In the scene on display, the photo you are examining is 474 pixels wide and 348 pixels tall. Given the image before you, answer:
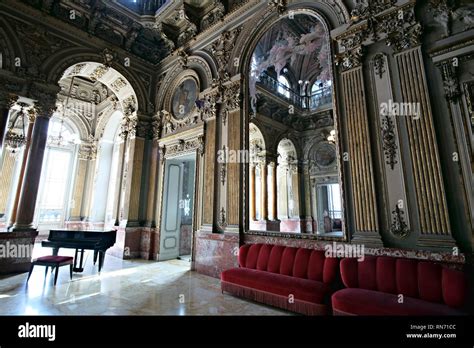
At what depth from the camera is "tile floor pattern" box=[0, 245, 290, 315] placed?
3547 millimetres

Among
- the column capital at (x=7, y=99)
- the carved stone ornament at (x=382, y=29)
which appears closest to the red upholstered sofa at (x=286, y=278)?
the carved stone ornament at (x=382, y=29)

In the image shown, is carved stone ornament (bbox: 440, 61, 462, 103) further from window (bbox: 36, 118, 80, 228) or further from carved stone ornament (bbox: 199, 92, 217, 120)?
window (bbox: 36, 118, 80, 228)

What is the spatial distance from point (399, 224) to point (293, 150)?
632cm

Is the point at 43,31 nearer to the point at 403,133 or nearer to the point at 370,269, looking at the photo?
the point at 403,133

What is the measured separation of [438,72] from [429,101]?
46 cm

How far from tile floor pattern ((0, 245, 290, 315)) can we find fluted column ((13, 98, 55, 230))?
1.30 meters

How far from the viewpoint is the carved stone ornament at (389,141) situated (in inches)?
143

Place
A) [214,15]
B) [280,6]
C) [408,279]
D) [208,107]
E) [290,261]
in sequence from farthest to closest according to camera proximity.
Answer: [214,15] < [208,107] < [280,6] < [290,261] < [408,279]

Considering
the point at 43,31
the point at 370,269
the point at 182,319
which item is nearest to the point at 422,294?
the point at 370,269

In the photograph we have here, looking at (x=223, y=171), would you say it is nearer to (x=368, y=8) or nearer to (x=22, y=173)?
(x=368, y=8)

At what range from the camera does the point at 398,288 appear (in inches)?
119

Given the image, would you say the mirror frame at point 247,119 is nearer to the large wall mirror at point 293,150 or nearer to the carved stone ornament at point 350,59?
the carved stone ornament at point 350,59

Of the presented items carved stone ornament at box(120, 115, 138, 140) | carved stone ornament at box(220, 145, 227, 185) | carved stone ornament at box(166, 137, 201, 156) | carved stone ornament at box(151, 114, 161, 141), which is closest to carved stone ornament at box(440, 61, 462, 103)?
carved stone ornament at box(220, 145, 227, 185)

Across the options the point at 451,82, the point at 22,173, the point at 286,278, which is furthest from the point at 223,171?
the point at 22,173
